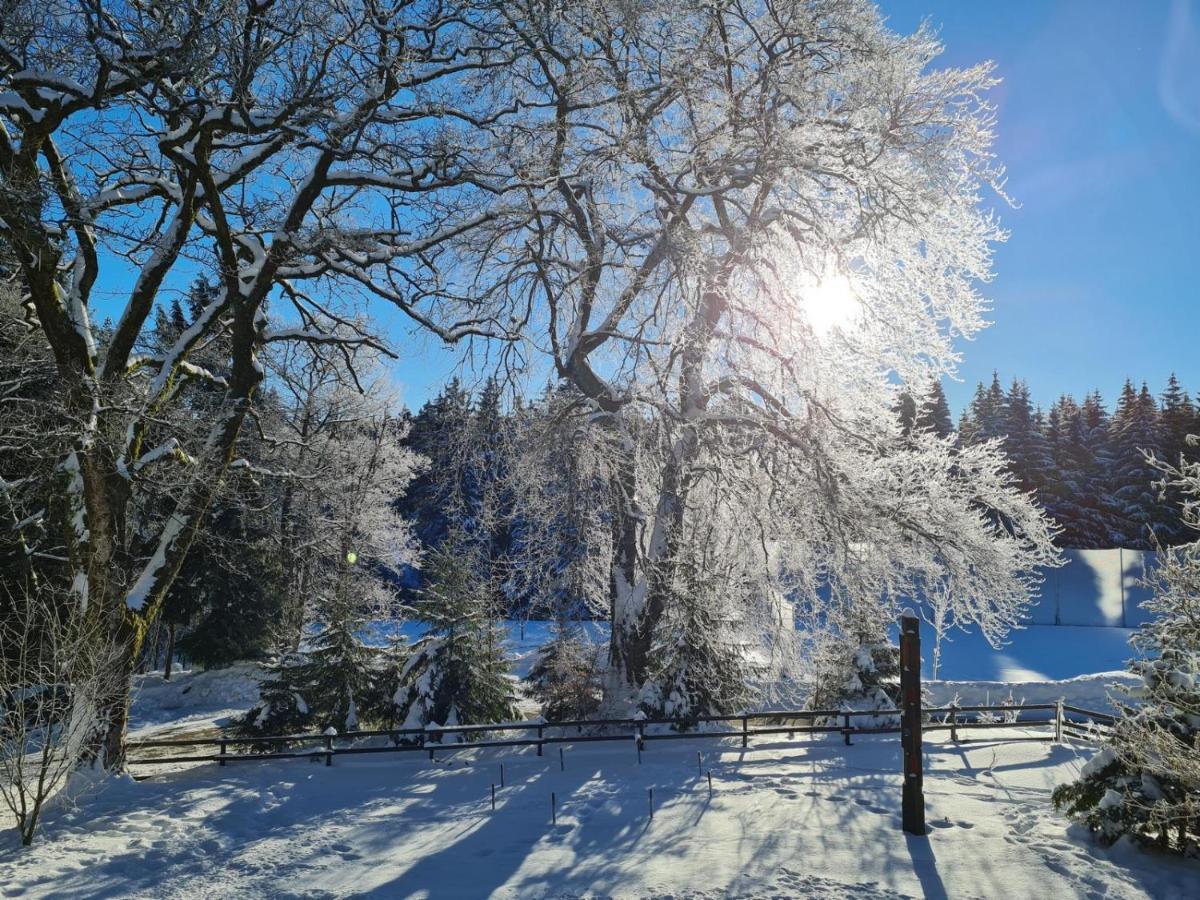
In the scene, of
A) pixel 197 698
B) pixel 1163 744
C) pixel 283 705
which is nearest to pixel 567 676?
pixel 283 705

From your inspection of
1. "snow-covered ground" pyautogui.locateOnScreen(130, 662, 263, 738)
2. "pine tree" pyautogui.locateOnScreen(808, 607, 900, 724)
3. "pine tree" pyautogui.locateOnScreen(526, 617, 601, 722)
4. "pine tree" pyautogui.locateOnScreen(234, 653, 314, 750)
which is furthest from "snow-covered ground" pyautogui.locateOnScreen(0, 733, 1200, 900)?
"snow-covered ground" pyautogui.locateOnScreen(130, 662, 263, 738)

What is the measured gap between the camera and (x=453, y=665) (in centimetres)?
1544

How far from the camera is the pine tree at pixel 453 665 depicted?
1523cm

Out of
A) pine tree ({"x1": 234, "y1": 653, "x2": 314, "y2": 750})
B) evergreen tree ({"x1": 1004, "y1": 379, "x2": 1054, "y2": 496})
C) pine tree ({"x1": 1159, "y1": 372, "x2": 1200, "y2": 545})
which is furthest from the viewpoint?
evergreen tree ({"x1": 1004, "y1": 379, "x2": 1054, "y2": 496})

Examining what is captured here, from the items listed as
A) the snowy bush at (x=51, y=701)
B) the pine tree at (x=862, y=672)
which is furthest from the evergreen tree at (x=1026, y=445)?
the snowy bush at (x=51, y=701)

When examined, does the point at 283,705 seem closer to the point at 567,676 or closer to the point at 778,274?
the point at 567,676

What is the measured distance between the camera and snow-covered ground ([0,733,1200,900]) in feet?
24.1

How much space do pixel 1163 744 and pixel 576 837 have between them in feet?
20.5

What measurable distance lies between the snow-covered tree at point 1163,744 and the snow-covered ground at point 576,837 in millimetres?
323

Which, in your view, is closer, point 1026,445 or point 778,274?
point 778,274

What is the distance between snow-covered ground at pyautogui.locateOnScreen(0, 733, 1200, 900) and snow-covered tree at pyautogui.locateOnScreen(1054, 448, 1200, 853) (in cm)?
32

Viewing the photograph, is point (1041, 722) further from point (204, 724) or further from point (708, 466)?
point (204, 724)

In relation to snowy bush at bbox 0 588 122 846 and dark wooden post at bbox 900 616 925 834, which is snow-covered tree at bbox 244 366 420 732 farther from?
dark wooden post at bbox 900 616 925 834

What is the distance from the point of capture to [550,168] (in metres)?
12.4
